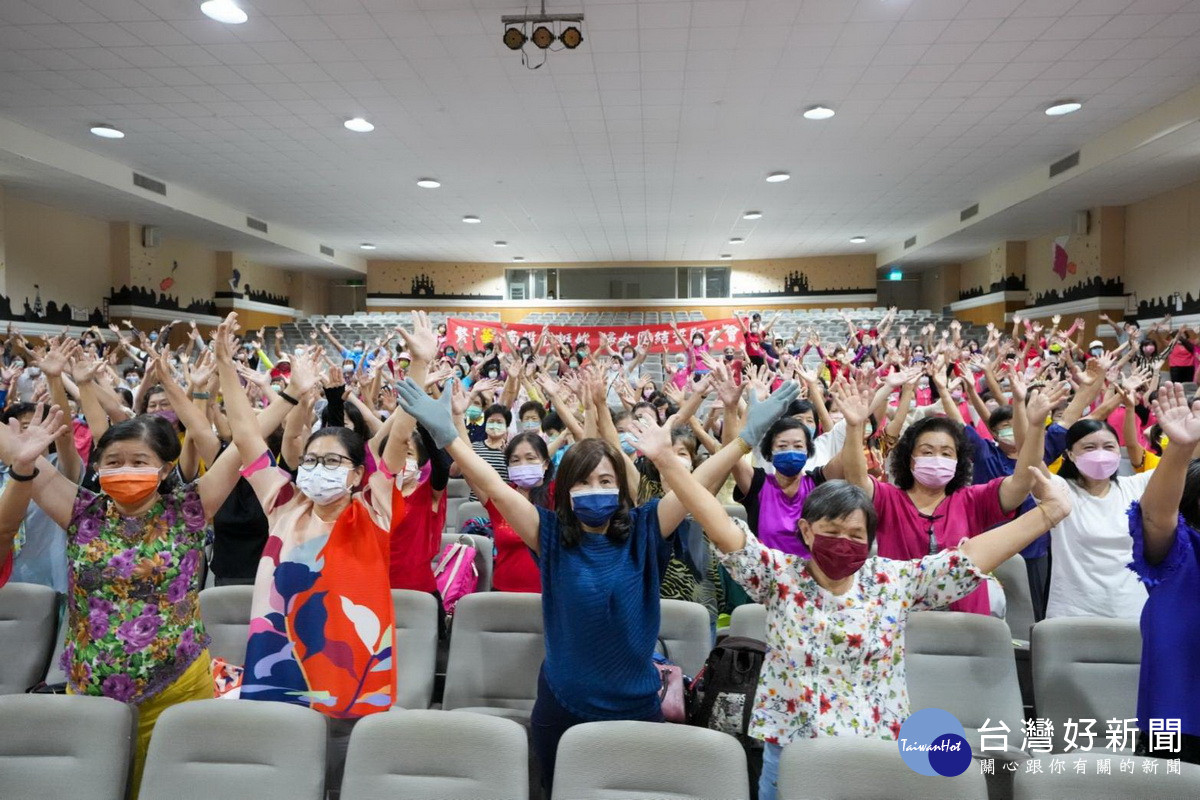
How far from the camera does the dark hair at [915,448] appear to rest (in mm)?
2814

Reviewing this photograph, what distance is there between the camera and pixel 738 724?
7.03 feet

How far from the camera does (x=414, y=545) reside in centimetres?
303

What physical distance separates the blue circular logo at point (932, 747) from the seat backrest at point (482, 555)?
215 centimetres

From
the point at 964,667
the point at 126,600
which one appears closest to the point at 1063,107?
the point at 964,667

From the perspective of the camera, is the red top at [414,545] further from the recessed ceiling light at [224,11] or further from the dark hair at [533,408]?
the recessed ceiling light at [224,11]

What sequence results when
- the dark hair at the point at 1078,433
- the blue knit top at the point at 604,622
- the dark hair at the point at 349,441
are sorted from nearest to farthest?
the blue knit top at the point at 604,622 → the dark hair at the point at 349,441 → the dark hair at the point at 1078,433

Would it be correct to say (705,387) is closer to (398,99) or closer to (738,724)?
(738,724)

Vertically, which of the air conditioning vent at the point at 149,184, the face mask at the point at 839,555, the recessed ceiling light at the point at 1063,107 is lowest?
the face mask at the point at 839,555

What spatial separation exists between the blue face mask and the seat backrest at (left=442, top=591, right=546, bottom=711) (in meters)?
1.13

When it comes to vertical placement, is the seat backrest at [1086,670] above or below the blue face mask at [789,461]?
below

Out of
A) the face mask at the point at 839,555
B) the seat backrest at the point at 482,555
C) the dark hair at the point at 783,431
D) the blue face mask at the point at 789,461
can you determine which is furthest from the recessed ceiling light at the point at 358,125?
the face mask at the point at 839,555

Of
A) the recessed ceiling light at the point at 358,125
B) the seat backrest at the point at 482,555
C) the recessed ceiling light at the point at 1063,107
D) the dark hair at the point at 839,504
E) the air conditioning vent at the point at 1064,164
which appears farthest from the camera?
the air conditioning vent at the point at 1064,164

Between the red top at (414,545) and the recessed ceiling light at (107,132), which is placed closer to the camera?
the red top at (414,545)

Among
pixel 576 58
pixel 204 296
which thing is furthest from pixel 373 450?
pixel 204 296
